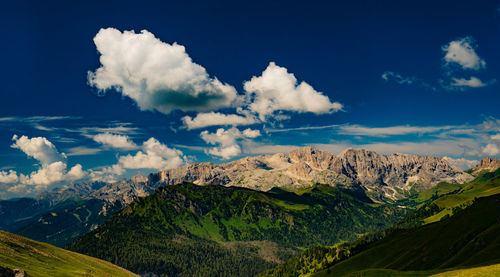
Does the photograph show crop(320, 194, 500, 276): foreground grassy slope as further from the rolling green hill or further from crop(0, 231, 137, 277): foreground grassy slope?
crop(0, 231, 137, 277): foreground grassy slope

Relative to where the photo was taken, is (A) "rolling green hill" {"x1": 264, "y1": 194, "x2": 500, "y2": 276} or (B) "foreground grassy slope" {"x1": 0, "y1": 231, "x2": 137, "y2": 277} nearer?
(B) "foreground grassy slope" {"x1": 0, "y1": 231, "x2": 137, "y2": 277}

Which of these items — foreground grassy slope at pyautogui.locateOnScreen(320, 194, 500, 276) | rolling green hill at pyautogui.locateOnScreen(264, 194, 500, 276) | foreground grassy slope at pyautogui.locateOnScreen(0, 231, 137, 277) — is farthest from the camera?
foreground grassy slope at pyautogui.locateOnScreen(320, 194, 500, 276)

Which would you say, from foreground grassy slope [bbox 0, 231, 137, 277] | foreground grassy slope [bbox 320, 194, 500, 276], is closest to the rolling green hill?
foreground grassy slope [bbox 320, 194, 500, 276]

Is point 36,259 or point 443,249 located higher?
point 36,259

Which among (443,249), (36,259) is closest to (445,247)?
(443,249)

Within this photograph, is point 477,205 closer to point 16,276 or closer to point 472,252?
point 472,252

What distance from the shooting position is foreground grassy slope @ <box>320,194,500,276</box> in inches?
4419

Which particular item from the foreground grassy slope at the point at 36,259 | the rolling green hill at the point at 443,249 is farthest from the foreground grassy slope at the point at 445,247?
the foreground grassy slope at the point at 36,259

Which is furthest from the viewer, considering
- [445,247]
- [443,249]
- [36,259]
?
[445,247]

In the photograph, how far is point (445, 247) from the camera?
451 feet

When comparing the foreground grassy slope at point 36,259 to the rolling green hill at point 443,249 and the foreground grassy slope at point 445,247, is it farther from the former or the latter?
the foreground grassy slope at point 445,247

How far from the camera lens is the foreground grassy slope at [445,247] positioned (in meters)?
112

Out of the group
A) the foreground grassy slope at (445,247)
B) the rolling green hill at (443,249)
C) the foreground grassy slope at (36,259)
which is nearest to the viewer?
the foreground grassy slope at (36,259)

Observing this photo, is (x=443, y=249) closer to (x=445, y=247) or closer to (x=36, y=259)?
(x=445, y=247)
